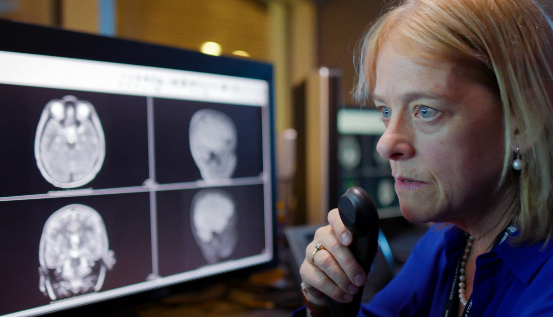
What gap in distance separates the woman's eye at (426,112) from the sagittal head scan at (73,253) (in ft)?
1.72

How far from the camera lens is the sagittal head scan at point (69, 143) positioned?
1.92ft

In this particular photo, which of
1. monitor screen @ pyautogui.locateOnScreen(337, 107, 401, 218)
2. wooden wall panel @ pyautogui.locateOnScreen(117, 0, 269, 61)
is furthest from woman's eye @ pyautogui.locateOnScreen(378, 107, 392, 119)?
wooden wall panel @ pyautogui.locateOnScreen(117, 0, 269, 61)

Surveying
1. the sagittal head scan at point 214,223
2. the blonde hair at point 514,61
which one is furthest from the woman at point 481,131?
the sagittal head scan at point 214,223

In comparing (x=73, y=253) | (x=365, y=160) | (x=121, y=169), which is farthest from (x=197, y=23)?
(x=73, y=253)

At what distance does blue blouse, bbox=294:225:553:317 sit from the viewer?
18.3 inches

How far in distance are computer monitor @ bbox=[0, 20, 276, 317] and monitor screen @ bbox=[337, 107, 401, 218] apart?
539 mm

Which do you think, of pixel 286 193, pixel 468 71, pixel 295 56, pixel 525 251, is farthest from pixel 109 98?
pixel 295 56

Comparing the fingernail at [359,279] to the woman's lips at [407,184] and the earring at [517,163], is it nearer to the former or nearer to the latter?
the woman's lips at [407,184]

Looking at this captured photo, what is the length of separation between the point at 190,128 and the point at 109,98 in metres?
0.16

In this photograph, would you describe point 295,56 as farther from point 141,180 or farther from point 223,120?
point 141,180

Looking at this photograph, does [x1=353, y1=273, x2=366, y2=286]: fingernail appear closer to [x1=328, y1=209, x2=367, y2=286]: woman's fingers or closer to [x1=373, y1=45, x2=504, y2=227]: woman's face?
[x1=328, y1=209, x2=367, y2=286]: woman's fingers

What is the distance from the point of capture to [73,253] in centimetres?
61

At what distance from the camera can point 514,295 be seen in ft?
1.61

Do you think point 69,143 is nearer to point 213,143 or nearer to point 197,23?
point 213,143
